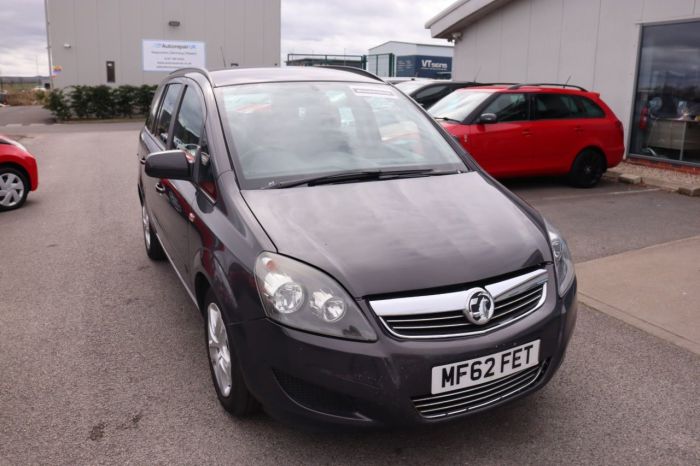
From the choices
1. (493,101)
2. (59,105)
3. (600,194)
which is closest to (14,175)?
(493,101)

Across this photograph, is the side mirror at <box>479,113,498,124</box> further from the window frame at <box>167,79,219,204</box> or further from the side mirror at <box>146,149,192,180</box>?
the side mirror at <box>146,149,192,180</box>

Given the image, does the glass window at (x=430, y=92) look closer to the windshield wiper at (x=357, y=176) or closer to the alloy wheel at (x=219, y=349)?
the windshield wiper at (x=357, y=176)

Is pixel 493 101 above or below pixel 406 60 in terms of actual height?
below

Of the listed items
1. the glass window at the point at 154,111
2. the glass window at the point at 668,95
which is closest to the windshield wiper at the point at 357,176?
the glass window at the point at 154,111

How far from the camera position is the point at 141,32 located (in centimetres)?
2942

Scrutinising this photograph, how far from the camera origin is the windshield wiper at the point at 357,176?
127 inches

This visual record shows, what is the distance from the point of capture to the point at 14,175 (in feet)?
25.9

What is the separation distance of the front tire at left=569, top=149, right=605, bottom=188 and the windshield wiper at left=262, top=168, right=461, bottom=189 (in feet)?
21.4

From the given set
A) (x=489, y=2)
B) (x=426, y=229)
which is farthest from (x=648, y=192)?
(x=426, y=229)

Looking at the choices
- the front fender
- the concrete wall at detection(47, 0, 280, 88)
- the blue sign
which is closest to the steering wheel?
the front fender

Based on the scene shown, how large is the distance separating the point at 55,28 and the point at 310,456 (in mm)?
29668

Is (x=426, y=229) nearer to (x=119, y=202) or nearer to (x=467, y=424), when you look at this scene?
(x=467, y=424)

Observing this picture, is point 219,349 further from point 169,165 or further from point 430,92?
point 430,92

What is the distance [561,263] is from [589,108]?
742 cm
